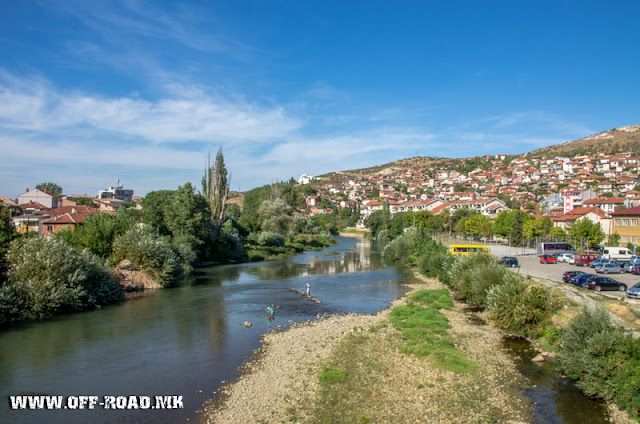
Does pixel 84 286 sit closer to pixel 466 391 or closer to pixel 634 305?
pixel 466 391

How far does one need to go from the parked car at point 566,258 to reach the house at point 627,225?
52.0 feet

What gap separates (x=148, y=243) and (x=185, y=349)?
18.5 metres

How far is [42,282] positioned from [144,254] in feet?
35.7

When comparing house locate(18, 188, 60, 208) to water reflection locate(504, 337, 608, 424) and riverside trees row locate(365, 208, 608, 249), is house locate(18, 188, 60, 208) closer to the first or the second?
riverside trees row locate(365, 208, 608, 249)

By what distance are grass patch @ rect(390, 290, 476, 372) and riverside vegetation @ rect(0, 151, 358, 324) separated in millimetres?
19320

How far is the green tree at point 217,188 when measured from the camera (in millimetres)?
61781

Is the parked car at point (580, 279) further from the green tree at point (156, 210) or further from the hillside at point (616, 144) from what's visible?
the hillside at point (616, 144)

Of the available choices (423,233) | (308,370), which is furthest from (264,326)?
(423,233)

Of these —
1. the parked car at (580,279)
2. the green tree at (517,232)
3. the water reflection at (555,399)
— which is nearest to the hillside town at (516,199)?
the green tree at (517,232)

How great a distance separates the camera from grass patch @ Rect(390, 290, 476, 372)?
1611 cm

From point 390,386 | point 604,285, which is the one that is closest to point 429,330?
point 390,386

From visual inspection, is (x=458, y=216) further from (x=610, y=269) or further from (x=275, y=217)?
(x=610, y=269)

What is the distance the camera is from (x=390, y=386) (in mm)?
14023

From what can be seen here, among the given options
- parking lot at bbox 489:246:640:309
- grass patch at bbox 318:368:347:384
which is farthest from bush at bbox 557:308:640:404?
parking lot at bbox 489:246:640:309
